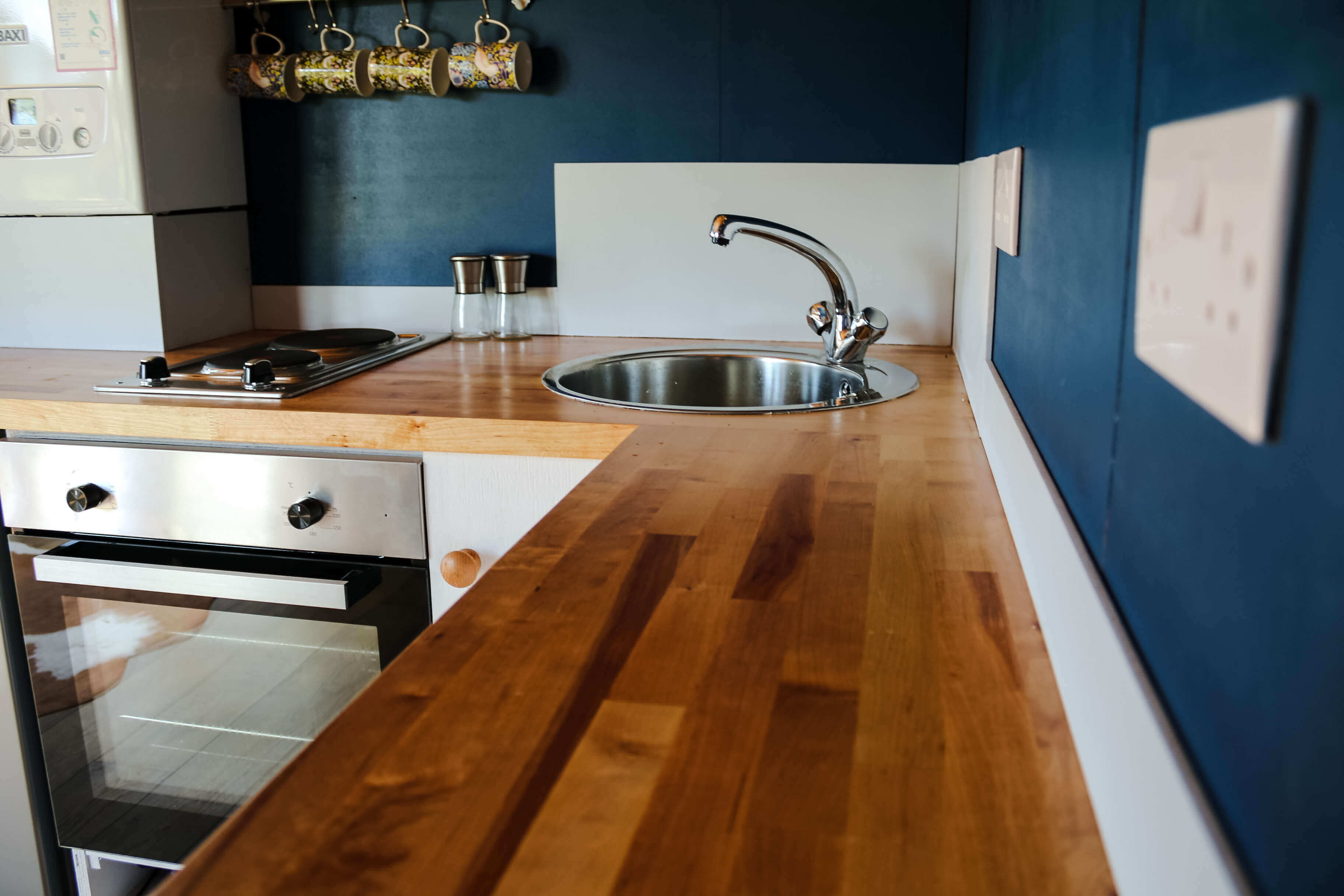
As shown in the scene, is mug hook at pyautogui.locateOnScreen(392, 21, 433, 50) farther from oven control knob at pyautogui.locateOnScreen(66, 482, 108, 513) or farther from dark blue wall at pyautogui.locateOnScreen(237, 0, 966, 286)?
oven control knob at pyautogui.locateOnScreen(66, 482, 108, 513)

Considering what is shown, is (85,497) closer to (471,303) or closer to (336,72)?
(471,303)

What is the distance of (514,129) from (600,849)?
1887 mm

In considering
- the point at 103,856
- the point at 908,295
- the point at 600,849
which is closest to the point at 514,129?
the point at 908,295

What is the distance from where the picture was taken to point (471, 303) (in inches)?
83.6

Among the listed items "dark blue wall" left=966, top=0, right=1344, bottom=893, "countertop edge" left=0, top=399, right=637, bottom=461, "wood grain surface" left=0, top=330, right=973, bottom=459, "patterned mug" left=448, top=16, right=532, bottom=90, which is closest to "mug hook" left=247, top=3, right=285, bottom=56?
"patterned mug" left=448, top=16, right=532, bottom=90

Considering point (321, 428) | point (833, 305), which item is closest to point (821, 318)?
point (833, 305)

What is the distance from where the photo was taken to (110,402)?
1.57m

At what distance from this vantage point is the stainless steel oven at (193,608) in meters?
1.53

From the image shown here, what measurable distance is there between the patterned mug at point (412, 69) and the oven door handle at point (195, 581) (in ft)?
3.43

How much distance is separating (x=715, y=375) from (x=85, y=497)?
3.57ft

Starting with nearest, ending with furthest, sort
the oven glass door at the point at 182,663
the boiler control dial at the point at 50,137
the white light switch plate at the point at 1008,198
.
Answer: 1. the white light switch plate at the point at 1008,198
2. the oven glass door at the point at 182,663
3. the boiler control dial at the point at 50,137

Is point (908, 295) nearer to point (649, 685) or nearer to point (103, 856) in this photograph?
point (649, 685)

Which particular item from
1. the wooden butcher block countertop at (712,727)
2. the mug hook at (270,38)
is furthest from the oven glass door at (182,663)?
the mug hook at (270,38)

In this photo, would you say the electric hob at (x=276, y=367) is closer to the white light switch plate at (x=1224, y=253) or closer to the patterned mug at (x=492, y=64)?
the patterned mug at (x=492, y=64)
